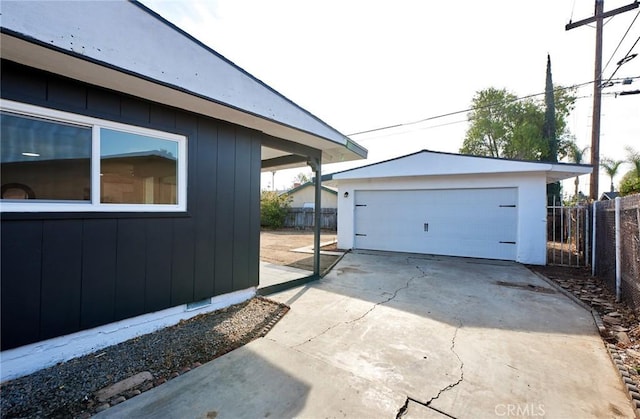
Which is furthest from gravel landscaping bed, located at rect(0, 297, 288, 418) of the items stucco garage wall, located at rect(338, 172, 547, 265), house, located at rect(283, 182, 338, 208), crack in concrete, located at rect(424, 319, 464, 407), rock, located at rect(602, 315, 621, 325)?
house, located at rect(283, 182, 338, 208)

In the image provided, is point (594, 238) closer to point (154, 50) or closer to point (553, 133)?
point (154, 50)

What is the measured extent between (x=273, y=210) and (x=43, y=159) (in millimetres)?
14461

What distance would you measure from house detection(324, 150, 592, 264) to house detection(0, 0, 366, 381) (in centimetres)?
570

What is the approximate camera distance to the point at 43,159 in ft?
7.02

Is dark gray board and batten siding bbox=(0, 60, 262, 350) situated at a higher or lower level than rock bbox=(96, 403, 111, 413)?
higher

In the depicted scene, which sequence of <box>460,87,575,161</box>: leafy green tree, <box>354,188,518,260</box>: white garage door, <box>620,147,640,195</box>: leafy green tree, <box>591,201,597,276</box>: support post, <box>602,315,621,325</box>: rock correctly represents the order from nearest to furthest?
<box>602,315,621,325</box>: rock
<box>591,201,597,276</box>: support post
<box>354,188,518,260</box>: white garage door
<box>620,147,640,195</box>: leafy green tree
<box>460,87,575,161</box>: leafy green tree

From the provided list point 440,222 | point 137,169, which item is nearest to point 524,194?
point 440,222

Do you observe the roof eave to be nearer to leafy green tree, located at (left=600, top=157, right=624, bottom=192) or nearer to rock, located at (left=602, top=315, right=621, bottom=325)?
rock, located at (left=602, top=315, right=621, bottom=325)

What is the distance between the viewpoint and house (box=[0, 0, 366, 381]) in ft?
6.42

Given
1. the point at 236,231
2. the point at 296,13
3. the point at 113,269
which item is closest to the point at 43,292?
the point at 113,269

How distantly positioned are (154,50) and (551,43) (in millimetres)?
12465

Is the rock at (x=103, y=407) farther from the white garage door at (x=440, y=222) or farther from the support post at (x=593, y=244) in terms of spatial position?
the support post at (x=593, y=244)

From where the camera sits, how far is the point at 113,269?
8.13 feet

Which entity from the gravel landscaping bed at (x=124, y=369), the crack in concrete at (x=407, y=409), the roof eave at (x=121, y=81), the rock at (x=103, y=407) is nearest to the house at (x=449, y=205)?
the roof eave at (x=121, y=81)
